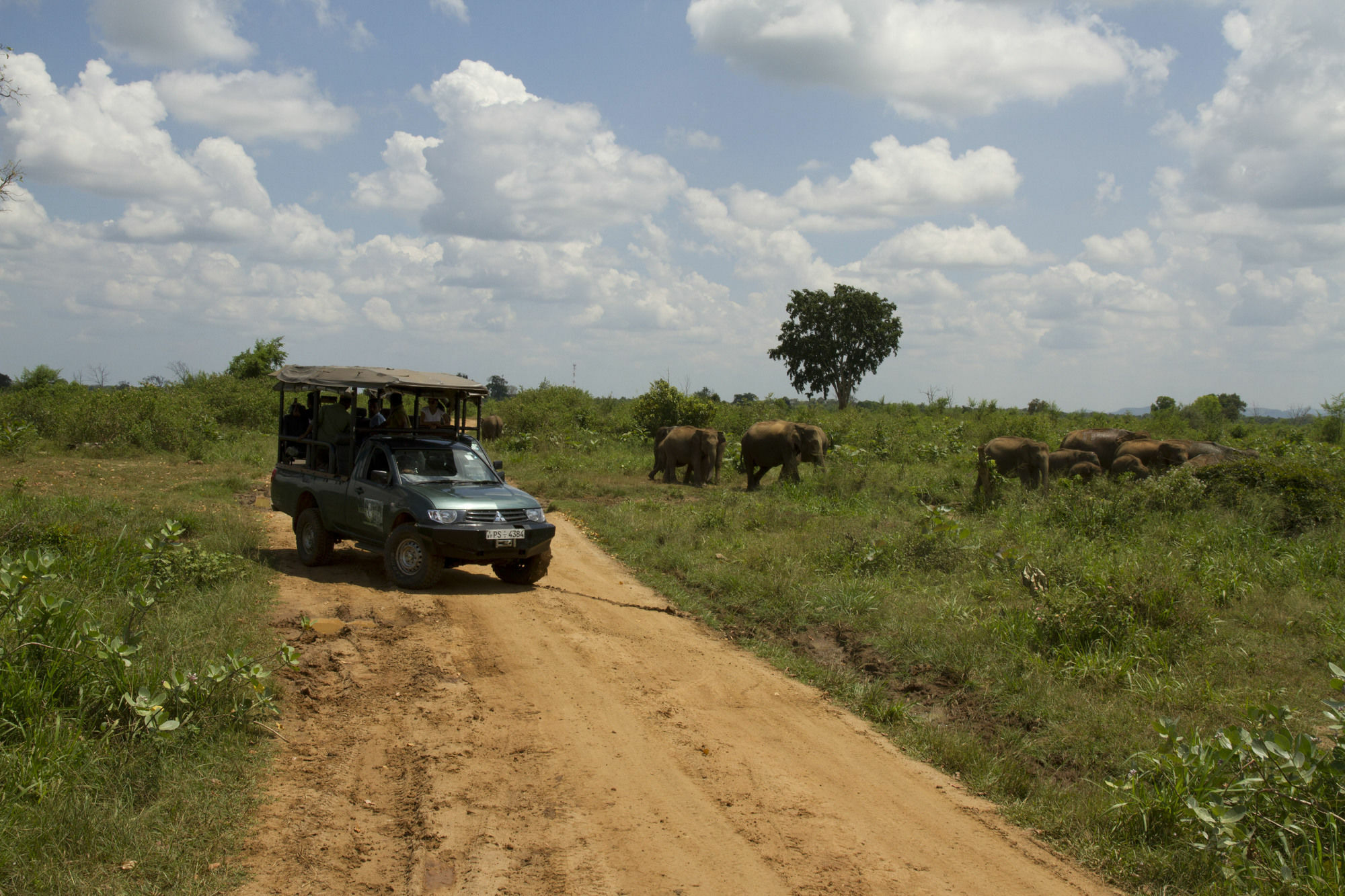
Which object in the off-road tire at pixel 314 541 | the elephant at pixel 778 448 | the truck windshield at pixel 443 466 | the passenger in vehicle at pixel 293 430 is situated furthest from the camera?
the elephant at pixel 778 448

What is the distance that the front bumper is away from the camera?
9.09m

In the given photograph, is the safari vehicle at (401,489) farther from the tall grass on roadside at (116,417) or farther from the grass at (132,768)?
the tall grass on roadside at (116,417)

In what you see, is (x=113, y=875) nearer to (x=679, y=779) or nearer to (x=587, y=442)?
(x=679, y=779)

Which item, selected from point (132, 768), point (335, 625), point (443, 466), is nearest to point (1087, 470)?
point (443, 466)

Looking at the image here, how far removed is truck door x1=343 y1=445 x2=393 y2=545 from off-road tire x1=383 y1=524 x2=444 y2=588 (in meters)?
0.36

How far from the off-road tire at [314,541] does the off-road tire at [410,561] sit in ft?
4.63

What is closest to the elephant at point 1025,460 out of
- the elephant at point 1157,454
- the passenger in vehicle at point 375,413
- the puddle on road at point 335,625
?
the elephant at point 1157,454

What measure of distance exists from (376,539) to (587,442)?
20.4 m

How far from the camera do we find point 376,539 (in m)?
9.88

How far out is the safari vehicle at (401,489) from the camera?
9273 mm

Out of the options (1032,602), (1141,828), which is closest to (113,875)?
(1141,828)

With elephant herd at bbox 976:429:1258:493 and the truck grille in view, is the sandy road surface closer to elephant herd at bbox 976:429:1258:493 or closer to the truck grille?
the truck grille

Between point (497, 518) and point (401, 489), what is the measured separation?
3.71 ft

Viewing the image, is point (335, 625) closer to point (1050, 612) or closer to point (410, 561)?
point (410, 561)
